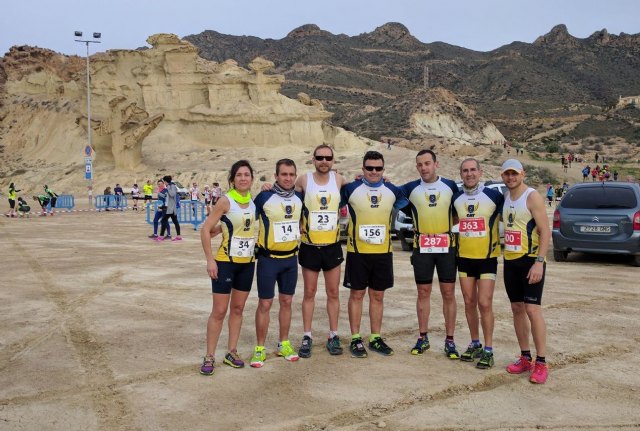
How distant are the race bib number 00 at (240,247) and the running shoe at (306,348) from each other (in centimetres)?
107

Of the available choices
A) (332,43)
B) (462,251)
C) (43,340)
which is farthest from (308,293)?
(332,43)

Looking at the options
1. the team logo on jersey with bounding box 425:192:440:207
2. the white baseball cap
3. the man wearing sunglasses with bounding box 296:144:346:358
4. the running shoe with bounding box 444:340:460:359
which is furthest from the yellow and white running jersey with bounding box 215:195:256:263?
the white baseball cap

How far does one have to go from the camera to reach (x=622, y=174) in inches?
1836

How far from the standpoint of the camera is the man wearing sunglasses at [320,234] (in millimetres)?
5680

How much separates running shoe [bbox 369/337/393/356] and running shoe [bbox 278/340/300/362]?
74 cm

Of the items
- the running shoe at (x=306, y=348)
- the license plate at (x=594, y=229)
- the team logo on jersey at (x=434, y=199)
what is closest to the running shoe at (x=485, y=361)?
the team logo on jersey at (x=434, y=199)

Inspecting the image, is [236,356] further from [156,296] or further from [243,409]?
[156,296]

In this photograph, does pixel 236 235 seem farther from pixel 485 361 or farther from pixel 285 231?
pixel 485 361

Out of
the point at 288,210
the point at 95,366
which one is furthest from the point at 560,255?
the point at 95,366

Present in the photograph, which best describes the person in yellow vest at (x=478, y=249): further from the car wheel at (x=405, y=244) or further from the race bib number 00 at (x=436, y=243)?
the car wheel at (x=405, y=244)

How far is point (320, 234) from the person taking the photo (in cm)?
568

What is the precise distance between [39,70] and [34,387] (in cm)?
Result: 6338

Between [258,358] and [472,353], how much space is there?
6.50 feet

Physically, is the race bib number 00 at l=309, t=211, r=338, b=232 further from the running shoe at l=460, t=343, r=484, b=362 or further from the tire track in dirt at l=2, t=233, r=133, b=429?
the tire track in dirt at l=2, t=233, r=133, b=429
